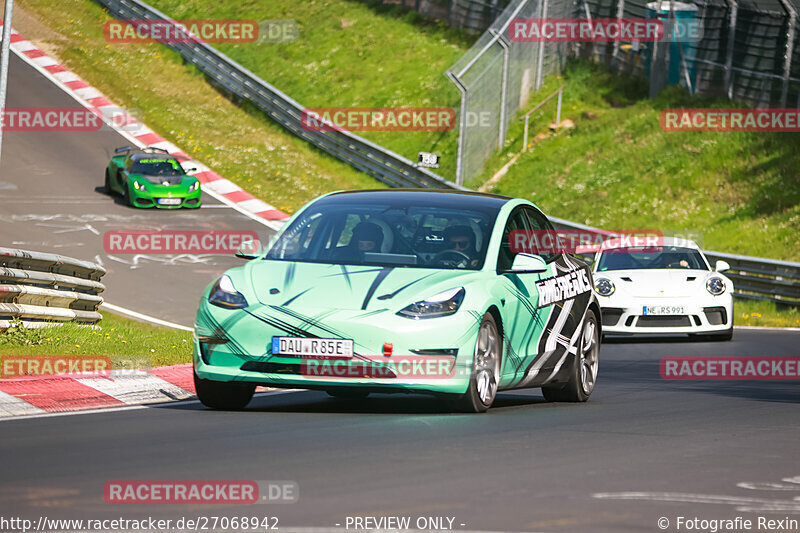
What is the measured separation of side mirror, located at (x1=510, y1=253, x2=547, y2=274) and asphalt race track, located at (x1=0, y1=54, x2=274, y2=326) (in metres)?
11.3

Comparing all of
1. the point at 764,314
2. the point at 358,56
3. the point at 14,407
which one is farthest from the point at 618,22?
the point at 14,407

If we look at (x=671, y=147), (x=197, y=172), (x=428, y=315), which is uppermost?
(x=428, y=315)

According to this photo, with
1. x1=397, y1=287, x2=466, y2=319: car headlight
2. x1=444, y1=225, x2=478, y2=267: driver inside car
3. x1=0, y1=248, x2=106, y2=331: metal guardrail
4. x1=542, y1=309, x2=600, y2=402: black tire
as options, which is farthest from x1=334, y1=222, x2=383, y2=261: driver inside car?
x1=0, y1=248, x2=106, y2=331: metal guardrail

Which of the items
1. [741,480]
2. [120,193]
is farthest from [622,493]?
[120,193]

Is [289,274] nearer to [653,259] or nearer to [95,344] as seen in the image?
[95,344]

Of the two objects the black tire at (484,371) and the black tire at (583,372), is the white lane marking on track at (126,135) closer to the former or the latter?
the black tire at (583,372)

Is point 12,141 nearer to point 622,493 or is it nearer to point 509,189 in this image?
point 509,189

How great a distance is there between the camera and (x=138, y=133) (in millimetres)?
39719

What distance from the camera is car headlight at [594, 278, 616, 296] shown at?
19109 mm

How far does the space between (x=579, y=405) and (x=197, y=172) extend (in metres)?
27.0

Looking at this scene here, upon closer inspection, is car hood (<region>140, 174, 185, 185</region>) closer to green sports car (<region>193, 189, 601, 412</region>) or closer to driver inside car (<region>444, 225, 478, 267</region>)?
green sports car (<region>193, 189, 601, 412</region>)

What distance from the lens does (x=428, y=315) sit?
952cm

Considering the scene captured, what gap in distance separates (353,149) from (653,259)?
18540mm

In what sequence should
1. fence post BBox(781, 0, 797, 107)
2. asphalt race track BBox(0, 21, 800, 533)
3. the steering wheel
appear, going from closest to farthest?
asphalt race track BBox(0, 21, 800, 533) < the steering wheel < fence post BBox(781, 0, 797, 107)
